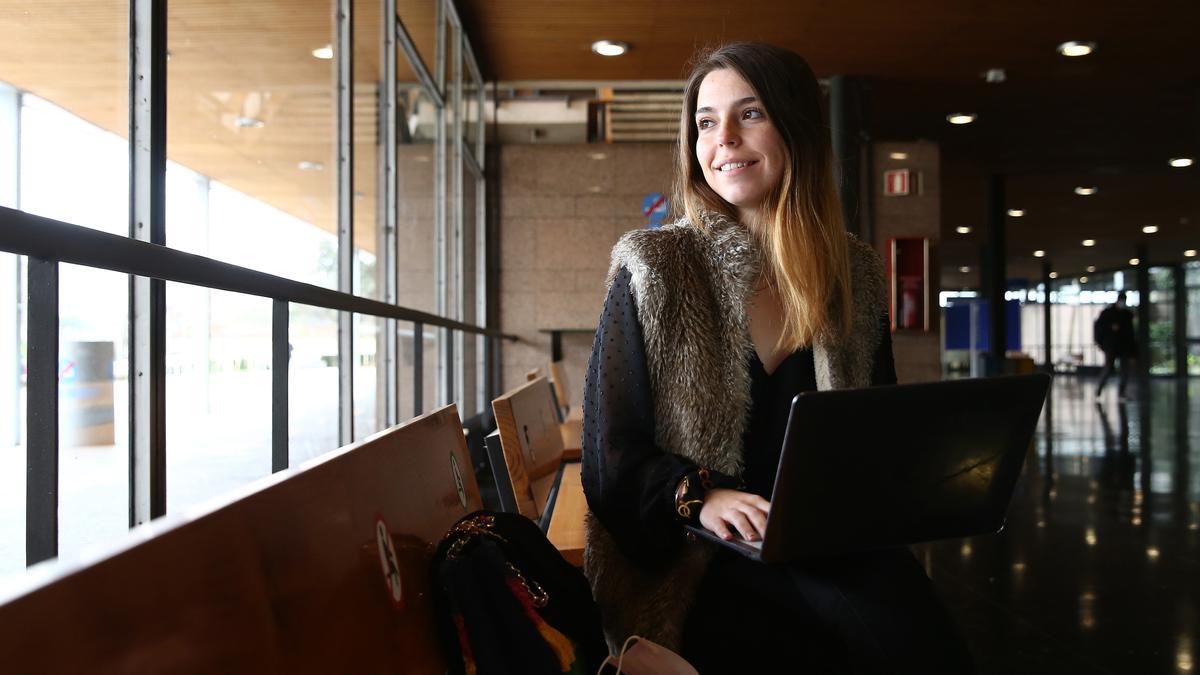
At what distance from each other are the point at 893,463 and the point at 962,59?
666cm

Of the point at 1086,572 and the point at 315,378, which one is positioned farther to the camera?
the point at 1086,572

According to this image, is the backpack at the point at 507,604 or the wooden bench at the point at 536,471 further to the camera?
the wooden bench at the point at 536,471

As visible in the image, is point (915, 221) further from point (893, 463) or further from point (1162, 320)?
point (1162, 320)

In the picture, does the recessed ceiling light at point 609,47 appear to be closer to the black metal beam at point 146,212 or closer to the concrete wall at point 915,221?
the concrete wall at point 915,221

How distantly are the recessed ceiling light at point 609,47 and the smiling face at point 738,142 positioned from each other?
5.30 metres

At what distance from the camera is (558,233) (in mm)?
8219

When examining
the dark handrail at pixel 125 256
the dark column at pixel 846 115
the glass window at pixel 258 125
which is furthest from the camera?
the dark column at pixel 846 115

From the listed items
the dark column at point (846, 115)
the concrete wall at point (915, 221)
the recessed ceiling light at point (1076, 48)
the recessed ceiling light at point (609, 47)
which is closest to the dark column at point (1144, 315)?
the concrete wall at point (915, 221)

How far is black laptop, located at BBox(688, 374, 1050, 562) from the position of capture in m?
0.96

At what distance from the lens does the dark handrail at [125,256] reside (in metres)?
0.78

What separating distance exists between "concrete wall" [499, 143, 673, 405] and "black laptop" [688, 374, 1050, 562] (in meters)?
7.08

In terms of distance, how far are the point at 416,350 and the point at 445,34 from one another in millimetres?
2569

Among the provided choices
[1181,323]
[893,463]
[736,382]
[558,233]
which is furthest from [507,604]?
[1181,323]

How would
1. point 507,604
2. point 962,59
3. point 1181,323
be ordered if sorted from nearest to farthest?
1. point 507,604
2. point 962,59
3. point 1181,323
